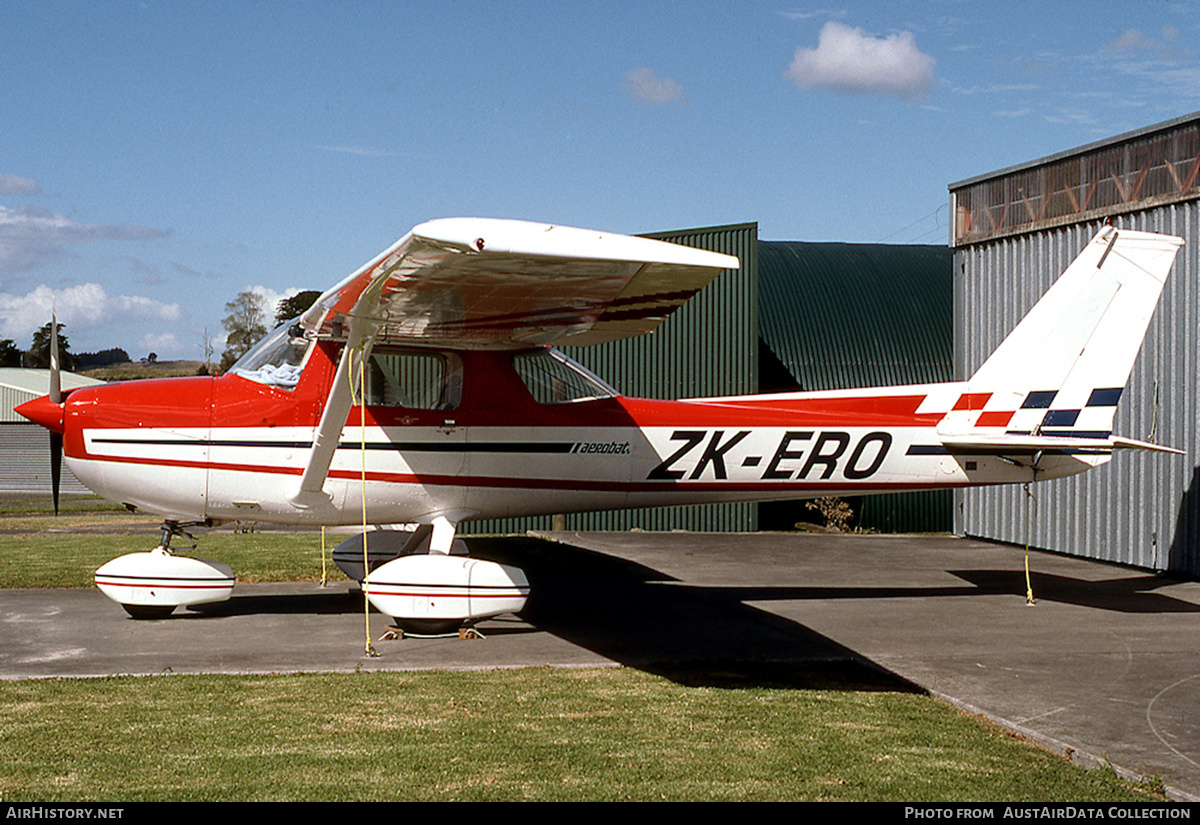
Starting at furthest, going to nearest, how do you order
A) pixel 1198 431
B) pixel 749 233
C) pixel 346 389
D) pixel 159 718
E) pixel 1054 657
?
pixel 749 233
pixel 1198 431
pixel 346 389
pixel 1054 657
pixel 159 718

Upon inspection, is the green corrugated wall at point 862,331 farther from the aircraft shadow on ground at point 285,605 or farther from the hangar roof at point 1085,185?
the aircraft shadow on ground at point 285,605

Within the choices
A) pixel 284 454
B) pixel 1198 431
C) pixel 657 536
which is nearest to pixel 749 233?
pixel 657 536

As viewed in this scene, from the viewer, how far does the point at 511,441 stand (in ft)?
30.3

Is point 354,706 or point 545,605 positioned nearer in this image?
point 354,706

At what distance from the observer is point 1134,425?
12.7 metres

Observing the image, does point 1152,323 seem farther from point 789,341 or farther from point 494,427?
point 789,341

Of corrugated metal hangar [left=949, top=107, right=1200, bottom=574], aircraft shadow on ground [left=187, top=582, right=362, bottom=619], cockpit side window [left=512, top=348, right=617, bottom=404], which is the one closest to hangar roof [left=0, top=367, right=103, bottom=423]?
aircraft shadow on ground [left=187, top=582, right=362, bottom=619]

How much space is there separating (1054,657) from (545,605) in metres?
4.63

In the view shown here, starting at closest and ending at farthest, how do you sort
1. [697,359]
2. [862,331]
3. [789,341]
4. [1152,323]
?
1. [1152,323]
2. [697,359]
3. [789,341]
4. [862,331]

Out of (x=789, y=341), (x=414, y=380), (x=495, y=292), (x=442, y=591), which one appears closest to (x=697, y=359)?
(x=789, y=341)

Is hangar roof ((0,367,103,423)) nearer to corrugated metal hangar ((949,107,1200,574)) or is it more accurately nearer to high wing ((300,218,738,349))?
corrugated metal hangar ((949,107,1200,574))

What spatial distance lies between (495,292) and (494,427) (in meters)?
2.28

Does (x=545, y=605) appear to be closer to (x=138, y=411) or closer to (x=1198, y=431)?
(x=138, y=411)

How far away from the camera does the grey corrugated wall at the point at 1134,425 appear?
11.9m
